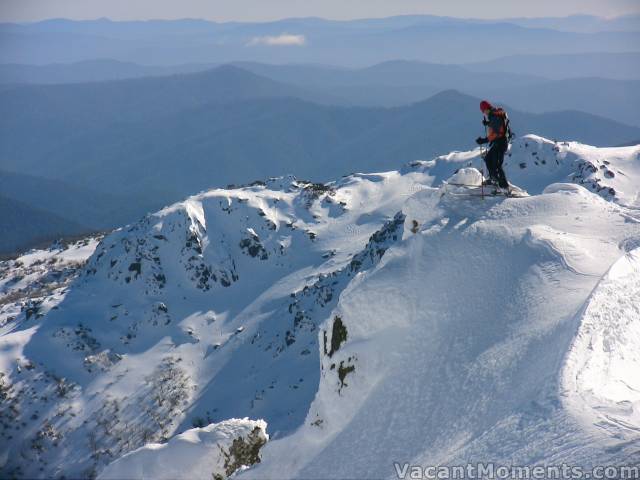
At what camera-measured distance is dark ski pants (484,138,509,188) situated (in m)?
22.9

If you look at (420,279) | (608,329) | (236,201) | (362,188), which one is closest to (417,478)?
(608,329)

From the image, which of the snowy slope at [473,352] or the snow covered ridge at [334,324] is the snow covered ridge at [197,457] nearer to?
the snow covered ridge at [334,324]

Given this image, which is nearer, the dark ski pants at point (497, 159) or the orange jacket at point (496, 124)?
the orange jacket at point (496, 124)

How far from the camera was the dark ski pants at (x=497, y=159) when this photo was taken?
22.9 metres

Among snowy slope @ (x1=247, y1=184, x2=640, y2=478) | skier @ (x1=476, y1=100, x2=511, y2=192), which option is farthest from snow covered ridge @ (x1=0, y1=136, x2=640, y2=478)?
skier @ (x1=476, y1=100, x2=511, y2=192)

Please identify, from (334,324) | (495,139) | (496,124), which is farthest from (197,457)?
(496,124)

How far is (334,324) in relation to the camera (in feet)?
63.9

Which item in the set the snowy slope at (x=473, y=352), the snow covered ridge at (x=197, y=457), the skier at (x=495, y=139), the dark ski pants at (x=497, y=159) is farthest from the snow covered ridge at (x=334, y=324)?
the skier at (x=495, y=139)

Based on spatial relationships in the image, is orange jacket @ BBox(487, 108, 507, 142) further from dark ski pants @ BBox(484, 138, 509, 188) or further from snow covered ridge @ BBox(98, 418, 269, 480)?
snow covered ridge @ BBox(98, 418, 269, 480)

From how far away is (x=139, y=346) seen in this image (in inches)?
3445

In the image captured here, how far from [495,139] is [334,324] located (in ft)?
35.8

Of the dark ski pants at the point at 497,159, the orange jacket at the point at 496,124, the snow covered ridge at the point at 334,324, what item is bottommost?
the snow covered ridge at the point at 334,324

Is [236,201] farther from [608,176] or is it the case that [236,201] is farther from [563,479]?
[563,479]

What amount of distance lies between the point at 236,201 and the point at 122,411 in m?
45.8
